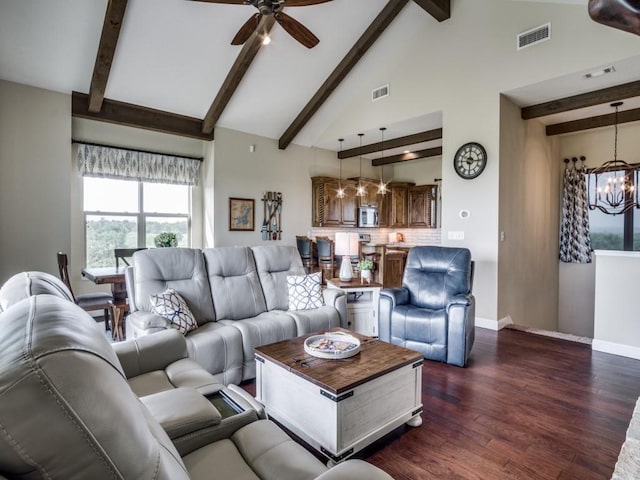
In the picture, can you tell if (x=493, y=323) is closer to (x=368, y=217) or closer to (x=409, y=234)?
(x=368, y=217)

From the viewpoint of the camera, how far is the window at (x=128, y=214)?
523 cm

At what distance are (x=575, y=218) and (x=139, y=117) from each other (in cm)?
713

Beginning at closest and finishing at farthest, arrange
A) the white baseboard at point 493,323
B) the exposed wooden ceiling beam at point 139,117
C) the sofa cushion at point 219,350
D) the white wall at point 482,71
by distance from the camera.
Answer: the sofa cushion at point 219,350 < the white wall at point 482,71 < the white baseboard at point 493,323 < the exposed wooden ceiling beam at point 139,117

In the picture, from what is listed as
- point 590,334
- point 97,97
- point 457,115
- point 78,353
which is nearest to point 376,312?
point 457,115

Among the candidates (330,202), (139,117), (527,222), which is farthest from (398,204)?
(139,117)

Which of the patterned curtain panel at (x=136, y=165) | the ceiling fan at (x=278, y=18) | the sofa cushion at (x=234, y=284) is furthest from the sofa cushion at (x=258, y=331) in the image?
the patterned curtain panel at (x=136, y=165)

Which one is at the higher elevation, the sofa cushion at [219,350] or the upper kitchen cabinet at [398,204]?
the upper kitchen cabinet at [398,204]

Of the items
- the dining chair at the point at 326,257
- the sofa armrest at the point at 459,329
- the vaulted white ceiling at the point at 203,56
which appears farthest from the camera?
the dining chair at the point at 326,257

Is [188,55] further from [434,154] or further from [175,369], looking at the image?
[434,154]

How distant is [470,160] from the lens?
16.1ft

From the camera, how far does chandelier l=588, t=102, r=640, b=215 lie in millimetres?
5117

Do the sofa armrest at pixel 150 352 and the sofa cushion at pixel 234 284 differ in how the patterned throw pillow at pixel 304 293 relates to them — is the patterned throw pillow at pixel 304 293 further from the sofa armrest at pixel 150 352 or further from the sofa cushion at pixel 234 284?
the sofa armrest at pixel 150 352

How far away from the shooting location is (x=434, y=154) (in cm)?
736

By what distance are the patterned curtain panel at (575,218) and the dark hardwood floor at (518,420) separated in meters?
3.09
